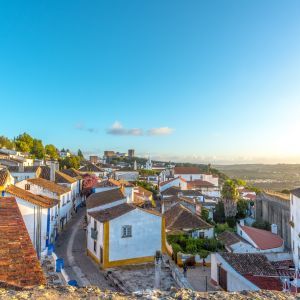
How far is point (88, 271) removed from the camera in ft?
68.3

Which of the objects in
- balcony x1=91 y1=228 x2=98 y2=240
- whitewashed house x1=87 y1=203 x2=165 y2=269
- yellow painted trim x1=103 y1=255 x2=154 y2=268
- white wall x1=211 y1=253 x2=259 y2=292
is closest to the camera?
white wall x1=211 y1=253 x2=259 y2=292

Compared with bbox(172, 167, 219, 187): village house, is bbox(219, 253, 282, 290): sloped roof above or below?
below

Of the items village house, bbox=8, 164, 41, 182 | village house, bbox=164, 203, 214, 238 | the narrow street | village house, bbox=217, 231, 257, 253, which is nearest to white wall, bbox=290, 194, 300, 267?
village house, bbox=217, 231, 257, 253

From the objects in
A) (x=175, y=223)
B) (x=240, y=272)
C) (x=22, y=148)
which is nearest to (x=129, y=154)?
(x=22, y=148)

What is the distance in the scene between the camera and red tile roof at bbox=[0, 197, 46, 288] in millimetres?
5796

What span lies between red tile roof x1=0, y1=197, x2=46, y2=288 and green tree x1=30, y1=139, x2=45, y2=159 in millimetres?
79586

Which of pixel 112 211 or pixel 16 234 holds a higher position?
pixel 16 234

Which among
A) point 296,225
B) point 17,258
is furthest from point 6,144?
point 17,258

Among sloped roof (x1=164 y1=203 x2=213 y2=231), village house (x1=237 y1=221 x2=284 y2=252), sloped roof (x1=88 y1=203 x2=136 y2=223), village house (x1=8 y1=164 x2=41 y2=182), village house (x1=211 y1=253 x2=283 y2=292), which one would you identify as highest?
village house (x1=8 y1=164 x2=41 y2=182)

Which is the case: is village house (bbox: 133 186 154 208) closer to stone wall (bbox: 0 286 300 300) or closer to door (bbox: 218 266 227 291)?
door (bbox: 218 266 227 291)

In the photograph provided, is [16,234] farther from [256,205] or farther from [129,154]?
[129,154]

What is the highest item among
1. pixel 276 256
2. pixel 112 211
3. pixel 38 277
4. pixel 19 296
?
pixel 19 296

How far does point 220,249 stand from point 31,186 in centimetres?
1768

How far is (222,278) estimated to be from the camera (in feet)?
61.7
